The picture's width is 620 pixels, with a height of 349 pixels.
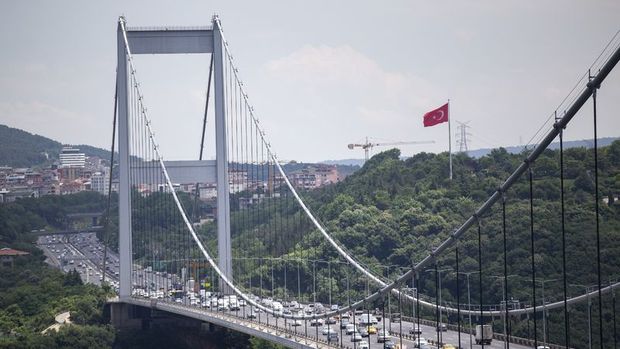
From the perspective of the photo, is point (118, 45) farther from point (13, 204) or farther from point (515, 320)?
point (13, 204)

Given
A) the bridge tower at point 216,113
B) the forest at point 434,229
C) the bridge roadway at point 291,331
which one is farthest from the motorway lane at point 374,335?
the bridge tower at point 216,113

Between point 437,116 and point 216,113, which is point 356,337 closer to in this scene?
point 216,113

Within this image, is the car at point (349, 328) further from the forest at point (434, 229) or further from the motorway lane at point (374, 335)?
the forest at point (434, 229)

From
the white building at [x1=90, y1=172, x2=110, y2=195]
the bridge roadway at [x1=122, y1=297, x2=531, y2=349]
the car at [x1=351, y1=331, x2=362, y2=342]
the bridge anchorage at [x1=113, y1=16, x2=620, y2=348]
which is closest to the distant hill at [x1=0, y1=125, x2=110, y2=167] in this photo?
the white building at [x1=90, y1=172, x2=110, y2=195]

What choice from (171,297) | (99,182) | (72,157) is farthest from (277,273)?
(72,157)

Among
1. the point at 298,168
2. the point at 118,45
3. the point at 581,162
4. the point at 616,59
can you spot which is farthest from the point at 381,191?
the point at 298,168

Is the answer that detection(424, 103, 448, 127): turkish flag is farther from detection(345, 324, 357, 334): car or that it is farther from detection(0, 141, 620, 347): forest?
detection(345, 324, 357, 334): car
